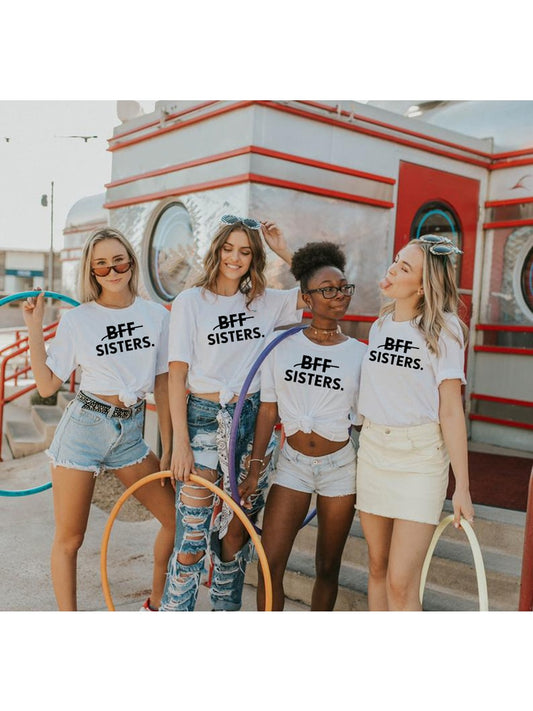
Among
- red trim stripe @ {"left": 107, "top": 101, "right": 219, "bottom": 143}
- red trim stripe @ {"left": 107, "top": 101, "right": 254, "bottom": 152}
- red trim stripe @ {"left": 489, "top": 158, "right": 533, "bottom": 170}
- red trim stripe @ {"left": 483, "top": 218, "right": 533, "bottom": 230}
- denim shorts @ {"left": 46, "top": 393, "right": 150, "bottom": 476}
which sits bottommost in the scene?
denim shorts @ {"left": 46, "top": 393, "right": 150, "bottom": 476}

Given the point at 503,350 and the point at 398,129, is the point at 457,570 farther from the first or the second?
the point at 398,129

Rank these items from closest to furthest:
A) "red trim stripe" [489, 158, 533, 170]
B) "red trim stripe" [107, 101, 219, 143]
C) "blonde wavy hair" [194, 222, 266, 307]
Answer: "blonde wavy hair" [194, 222, 266, 307] → "red trim stripe" [107, 101, 219, 143] → "red trim stripe" [489, 158, 533, 170]

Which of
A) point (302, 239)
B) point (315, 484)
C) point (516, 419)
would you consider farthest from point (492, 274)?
point (315, 484)

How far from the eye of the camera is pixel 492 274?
→ 20.5 feet

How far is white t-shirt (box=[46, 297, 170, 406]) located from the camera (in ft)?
10.2

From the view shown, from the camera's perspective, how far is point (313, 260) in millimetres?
3096

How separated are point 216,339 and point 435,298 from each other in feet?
3.29

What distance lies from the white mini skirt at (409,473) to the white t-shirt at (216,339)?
2.29ft

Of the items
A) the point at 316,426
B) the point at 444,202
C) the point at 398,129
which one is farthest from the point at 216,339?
the point at 444,202

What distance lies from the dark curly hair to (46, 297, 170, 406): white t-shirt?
779 mm

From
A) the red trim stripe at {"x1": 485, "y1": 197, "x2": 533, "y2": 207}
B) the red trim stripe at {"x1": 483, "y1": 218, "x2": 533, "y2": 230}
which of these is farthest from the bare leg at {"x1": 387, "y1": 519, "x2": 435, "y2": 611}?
the red trim stripe at {"x1": 485, "y1": 197, "x2": 533, "y2": 207}

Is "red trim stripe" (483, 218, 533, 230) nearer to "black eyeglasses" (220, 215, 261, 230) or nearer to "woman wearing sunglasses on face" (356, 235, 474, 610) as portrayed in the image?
"woman wearing sunglasses on face" (356, 235, 474, 610)
